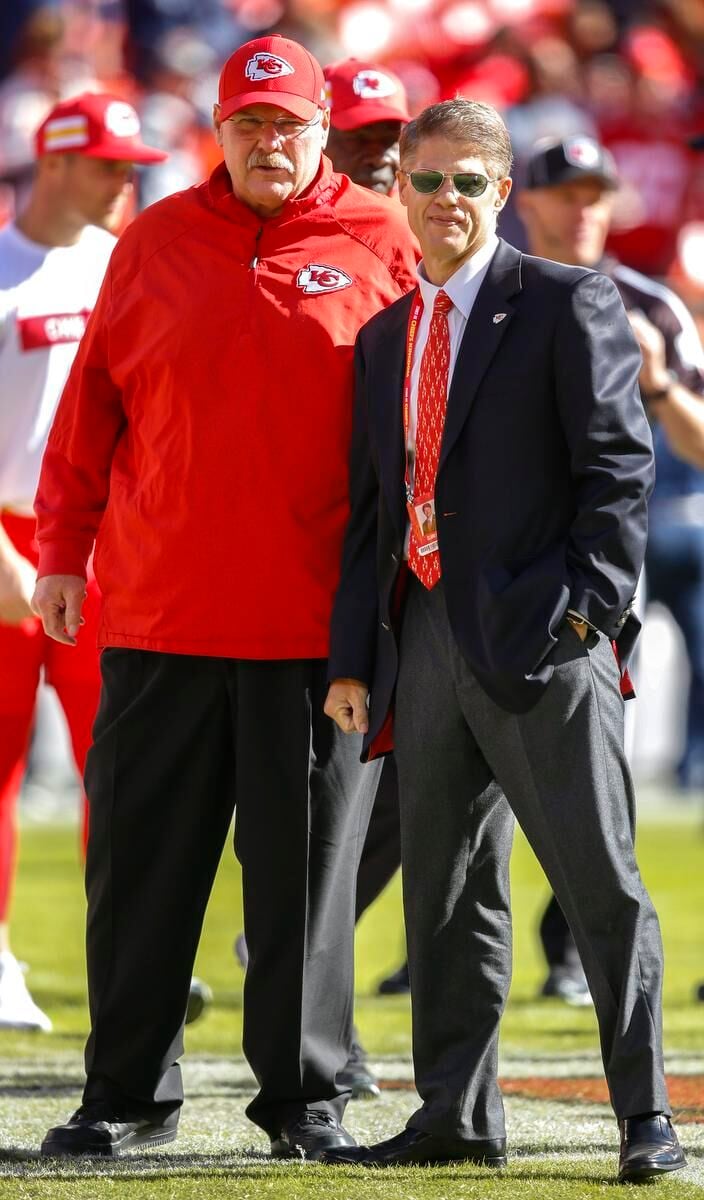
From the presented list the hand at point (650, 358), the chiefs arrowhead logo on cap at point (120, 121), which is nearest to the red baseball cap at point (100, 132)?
the chiefs arrowhead logo on cap at point (120, 121)

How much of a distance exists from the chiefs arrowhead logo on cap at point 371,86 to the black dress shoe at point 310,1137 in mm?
2664

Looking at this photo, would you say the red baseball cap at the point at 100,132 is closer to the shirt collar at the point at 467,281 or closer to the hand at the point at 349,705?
the shirt collar at the point at 467,281

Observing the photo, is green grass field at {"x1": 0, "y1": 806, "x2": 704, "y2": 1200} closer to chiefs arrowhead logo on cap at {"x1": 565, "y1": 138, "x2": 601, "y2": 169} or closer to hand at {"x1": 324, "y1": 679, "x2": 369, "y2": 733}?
hand at {"x1": 324, "y1": 679, "x2": 369, "y2": 733}

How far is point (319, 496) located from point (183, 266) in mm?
569

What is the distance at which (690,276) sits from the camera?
11992mm

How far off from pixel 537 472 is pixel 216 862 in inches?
45.7

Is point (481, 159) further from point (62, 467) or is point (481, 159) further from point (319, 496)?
point (62, 467)

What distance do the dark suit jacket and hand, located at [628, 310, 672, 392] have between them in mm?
1914

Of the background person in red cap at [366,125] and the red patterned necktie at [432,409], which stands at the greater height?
the background person in red cap at [366,125]

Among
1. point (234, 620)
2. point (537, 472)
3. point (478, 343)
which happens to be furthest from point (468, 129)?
point (234, 620)

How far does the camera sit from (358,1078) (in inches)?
201

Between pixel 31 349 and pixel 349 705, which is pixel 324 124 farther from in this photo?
pixel 31 349

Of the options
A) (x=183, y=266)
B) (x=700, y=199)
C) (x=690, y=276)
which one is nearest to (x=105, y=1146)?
(x=183, y=266)

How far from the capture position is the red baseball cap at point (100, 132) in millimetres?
6016
